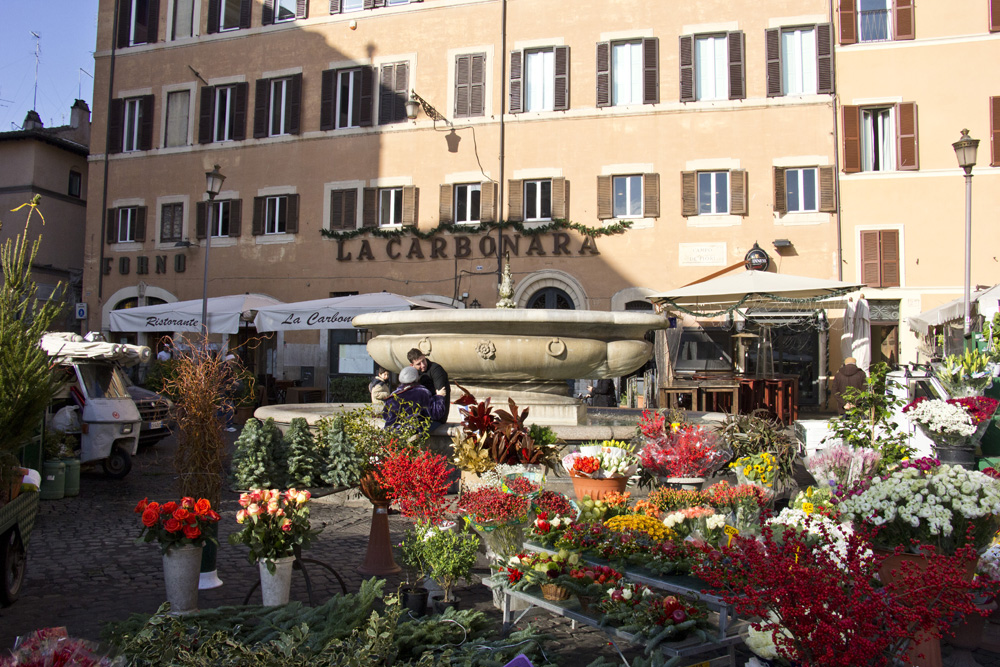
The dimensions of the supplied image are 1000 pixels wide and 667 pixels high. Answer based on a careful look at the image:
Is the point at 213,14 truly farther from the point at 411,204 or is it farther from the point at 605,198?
the point at 605,198

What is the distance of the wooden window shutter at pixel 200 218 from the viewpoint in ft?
73.0

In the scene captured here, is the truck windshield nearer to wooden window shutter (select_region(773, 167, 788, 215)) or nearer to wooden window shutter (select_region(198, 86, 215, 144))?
wooden window shutter (select_region(773, 167, 788, 215))

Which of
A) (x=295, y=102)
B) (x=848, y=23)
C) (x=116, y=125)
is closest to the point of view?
(x=848, y=23)

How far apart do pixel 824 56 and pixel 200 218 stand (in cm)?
1655

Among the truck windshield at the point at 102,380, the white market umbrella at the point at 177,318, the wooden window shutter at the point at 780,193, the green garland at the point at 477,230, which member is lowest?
the truck windshield at the point at 102,380

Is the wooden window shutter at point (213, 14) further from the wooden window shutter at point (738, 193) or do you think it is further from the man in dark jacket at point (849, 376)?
the man in dark jacket at point (849, 376)

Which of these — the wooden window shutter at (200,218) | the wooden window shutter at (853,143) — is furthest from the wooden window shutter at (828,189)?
the wooden window shutter at (200,218)

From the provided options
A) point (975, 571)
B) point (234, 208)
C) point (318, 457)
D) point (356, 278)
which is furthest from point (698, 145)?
point (975, 571)

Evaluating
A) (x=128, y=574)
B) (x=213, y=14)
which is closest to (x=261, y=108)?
(x=213, y=14)

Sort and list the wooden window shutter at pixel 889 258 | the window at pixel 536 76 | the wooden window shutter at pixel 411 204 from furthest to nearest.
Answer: the wooden window shutter at pixel 411 204
the window at pixel 536 76
the wooden window shutter at pixel 889 258

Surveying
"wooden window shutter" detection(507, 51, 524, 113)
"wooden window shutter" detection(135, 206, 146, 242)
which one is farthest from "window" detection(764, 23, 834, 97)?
"wooden window shutter" detection(135, 206, 146, 242)

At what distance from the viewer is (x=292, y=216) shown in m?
21.4

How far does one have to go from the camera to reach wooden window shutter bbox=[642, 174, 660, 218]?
18766 mm

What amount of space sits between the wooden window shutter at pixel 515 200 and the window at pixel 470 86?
208 centimetres
